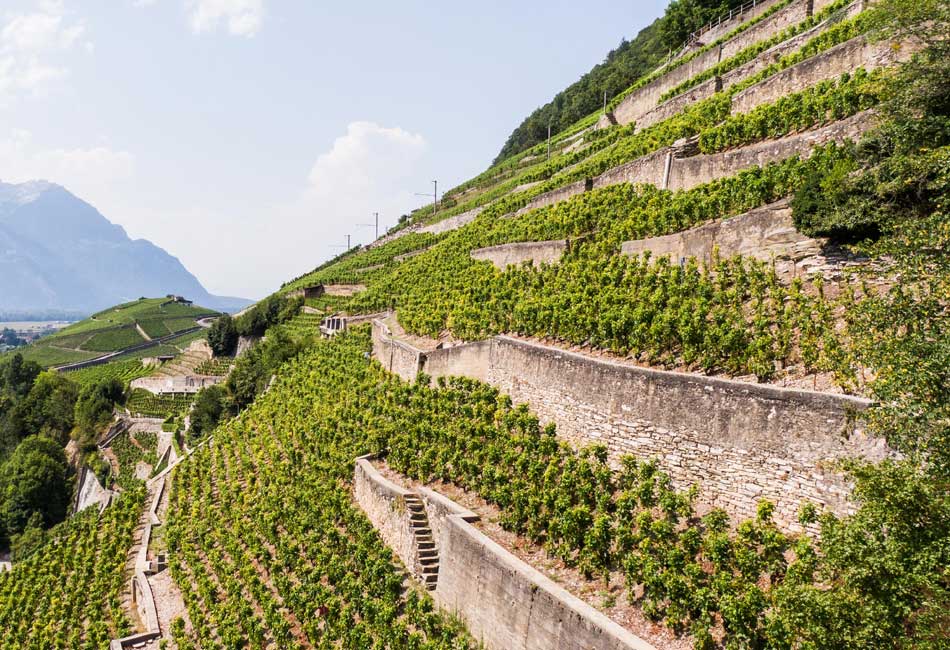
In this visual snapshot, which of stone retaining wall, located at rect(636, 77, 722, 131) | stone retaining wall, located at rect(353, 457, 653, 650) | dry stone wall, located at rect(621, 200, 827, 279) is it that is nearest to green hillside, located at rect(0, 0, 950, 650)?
dry stone wall, located at rect(621, 200, 827, 279)

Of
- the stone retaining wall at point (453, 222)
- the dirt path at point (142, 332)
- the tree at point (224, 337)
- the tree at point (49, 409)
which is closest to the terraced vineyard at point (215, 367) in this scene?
the tree at point (224, 337)

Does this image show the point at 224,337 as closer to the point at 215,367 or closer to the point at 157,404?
the point at 215,367

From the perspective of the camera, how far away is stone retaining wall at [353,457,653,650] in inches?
317

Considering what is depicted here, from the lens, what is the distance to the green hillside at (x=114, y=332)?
8694 cm

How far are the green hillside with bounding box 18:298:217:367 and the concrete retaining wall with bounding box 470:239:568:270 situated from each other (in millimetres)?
77138

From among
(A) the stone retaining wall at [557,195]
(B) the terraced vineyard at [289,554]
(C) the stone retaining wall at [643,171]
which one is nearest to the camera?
(B) the terraced vineyard at [289,554]

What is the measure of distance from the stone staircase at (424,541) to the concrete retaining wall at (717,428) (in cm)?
334

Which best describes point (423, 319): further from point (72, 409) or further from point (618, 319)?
point (72, 409)


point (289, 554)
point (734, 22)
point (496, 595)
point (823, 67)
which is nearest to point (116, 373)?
point (289, 554)

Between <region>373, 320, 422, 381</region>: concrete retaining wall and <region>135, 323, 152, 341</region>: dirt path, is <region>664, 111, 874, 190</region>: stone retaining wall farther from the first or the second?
<region>135, 323, 152, 341</region>: dirt path

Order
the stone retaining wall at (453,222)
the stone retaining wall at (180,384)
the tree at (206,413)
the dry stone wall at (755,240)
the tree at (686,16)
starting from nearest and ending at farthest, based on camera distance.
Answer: the dry stone wall at (755,240), the tree at (206,413), the tree at (686,16), the stone retaining wall at (453,222), the stone retaining wall at (180,384)

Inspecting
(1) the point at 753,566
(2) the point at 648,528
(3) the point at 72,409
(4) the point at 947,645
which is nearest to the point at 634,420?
(2) the point at 648,528

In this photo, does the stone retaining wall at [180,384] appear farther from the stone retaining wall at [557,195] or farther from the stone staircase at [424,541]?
the stone staircase at [424,541]

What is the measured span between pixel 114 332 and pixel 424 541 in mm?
98405
